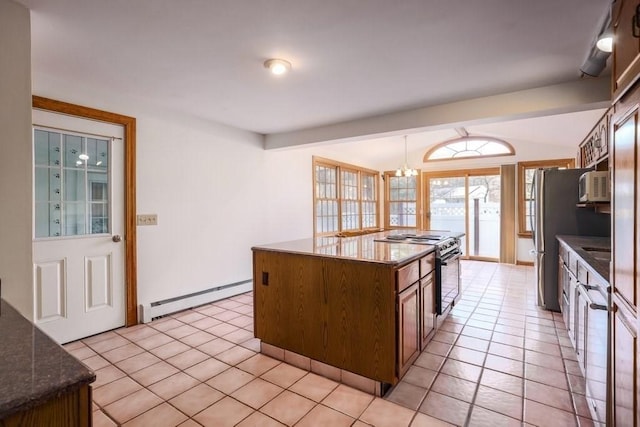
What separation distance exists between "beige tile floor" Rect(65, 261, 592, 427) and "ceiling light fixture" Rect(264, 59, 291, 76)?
2.28m

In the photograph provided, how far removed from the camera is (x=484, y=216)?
22.2 ft

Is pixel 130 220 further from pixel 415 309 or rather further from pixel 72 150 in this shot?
pixel 415 309

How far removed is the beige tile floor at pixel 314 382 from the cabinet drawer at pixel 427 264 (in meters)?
0.68

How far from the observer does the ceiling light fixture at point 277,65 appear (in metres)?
2.41

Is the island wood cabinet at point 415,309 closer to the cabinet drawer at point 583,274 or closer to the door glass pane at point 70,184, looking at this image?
the cabinet drawer at point 583,274

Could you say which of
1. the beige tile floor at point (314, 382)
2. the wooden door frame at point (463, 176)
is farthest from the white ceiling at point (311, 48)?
the wooden door frame at point (463, 176)

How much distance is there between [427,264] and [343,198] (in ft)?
13.5

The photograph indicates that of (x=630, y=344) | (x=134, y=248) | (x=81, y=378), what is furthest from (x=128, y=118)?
(x=630, y=344)

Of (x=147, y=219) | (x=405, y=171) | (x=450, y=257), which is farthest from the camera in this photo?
(x=405, y=171)

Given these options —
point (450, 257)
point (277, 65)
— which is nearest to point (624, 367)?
point (450, 257)

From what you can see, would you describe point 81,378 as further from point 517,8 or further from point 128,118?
point 128,118

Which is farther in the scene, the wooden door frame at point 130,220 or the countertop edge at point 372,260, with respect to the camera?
the wooden door frame at point 130,220

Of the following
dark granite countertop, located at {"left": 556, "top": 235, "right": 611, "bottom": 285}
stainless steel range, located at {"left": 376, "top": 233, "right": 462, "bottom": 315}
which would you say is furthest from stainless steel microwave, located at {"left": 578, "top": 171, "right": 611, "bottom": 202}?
stainless steel range, located at {"left": 376, "top": 233, "right": 462, "bottom": 315}

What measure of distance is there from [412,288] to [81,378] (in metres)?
1.98
